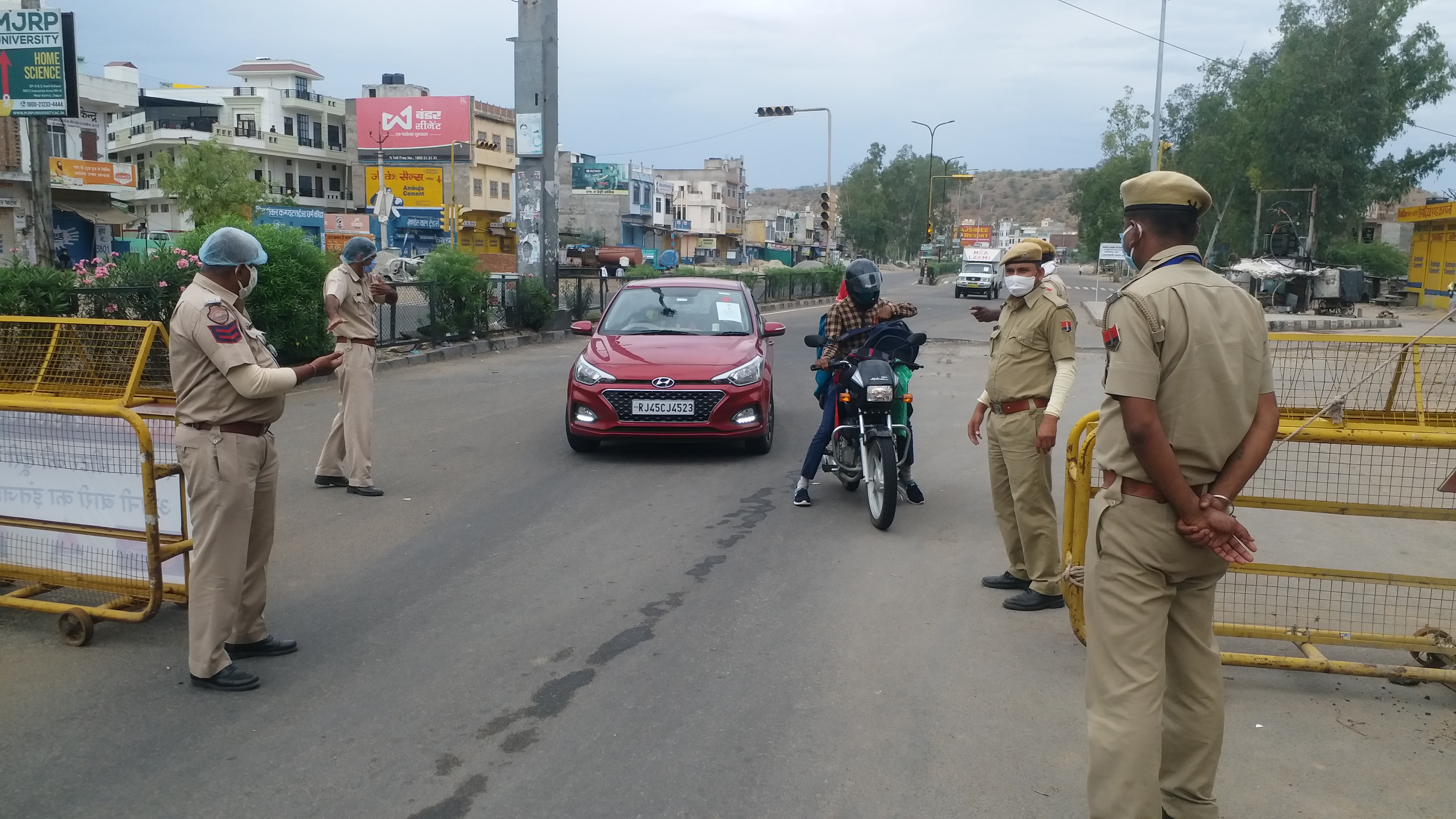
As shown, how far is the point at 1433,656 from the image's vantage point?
15.7 ft

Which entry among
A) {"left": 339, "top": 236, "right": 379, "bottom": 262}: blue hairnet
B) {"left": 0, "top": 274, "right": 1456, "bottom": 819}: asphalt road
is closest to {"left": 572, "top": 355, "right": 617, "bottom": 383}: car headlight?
{"left": 0, "top": 274, "right": 1456, "bottom": 819}: asphalt road

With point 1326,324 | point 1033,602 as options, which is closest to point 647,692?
point 1033,602

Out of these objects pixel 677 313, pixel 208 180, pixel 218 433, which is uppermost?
pixel 208 180

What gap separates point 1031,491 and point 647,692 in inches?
91.3

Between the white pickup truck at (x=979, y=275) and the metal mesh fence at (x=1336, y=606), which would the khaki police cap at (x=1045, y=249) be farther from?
the white pickup truck at (x=979, y=275)

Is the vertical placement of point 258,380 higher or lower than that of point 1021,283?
lower

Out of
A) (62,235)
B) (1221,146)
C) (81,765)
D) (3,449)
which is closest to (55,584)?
(3,449)

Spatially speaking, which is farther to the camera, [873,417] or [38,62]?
[38,62]

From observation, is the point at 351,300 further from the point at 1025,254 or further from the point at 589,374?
the point at 1025,254

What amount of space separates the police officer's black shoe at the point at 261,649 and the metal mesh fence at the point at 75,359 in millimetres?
1356

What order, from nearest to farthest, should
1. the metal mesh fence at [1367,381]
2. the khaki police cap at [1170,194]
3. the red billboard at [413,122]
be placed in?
1. the khaki police cap at [1170,194]
2. the metal mesh fence at [1367,381]
3. the red billboard at [413,122]

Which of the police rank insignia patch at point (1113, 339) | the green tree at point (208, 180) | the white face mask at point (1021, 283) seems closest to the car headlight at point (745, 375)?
the white face mask at point (1021, 283)

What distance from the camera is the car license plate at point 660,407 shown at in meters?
9.09

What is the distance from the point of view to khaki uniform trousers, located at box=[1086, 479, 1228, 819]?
2957 mm
